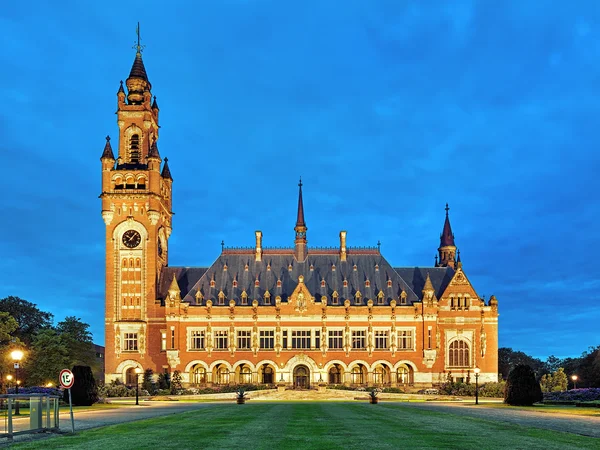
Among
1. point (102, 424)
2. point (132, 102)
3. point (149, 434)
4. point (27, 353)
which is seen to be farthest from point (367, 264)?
point (149, 434)

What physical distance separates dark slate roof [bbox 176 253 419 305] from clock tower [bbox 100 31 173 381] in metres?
6.13

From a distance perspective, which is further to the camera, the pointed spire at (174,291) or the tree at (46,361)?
the tree at (46,361)

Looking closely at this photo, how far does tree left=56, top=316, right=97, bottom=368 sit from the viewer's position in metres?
99.8

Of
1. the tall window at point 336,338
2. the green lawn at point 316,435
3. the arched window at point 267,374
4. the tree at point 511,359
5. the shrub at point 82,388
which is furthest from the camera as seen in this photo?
the tree at point 511,359

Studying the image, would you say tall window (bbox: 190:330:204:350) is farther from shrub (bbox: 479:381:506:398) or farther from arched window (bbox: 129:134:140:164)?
shrub (bbox: 479:381:506:398)

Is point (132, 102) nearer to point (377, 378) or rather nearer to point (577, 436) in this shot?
point (377, 378)

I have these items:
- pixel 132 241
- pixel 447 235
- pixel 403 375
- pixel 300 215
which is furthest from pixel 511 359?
pixel 132 241

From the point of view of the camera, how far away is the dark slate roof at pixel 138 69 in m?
100

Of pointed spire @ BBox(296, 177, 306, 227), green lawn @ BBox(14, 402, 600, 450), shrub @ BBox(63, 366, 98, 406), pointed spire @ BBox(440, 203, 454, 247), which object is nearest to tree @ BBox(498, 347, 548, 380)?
pointed spire @ BBox(440, 203, 454, 247)

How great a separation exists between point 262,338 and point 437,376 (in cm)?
2229

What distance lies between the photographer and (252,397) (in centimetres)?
7475

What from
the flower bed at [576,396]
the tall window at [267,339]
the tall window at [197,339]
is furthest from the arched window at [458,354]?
the tall window at [197,339]

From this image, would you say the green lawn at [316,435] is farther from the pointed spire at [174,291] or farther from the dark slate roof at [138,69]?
the dark slate roof at [138,69]

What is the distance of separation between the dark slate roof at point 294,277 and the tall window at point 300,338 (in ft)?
15.5
